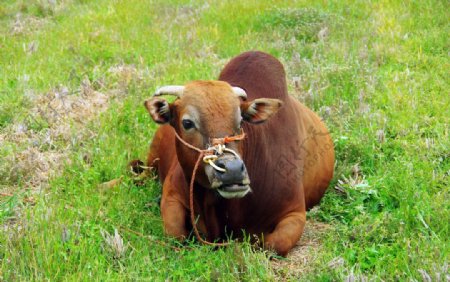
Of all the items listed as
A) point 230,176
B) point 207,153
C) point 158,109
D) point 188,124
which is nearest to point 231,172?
point 230,176

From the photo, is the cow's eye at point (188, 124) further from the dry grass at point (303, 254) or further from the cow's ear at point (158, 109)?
the dry grass at point (303, 254)

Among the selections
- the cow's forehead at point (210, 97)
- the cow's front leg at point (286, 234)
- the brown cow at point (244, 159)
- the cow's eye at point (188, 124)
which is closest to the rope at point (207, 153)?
the brown cow at point (244, 159)

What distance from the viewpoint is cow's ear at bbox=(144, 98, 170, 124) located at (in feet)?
17.4

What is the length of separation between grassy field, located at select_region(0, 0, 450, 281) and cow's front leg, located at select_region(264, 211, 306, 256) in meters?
0.12

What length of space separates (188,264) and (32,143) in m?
3.21

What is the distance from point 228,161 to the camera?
486cm

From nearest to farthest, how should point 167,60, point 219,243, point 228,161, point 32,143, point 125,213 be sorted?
1. point 228,161
2. point 219,243
3. point 125,213
4. point 32,143
5. point 167,60

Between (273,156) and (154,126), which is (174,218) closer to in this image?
(273,156)

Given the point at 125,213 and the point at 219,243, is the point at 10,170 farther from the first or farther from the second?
the point at 219,243

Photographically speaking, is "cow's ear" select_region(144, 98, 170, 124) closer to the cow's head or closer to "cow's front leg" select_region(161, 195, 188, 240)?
the cow's head

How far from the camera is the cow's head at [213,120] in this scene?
488 centimetres

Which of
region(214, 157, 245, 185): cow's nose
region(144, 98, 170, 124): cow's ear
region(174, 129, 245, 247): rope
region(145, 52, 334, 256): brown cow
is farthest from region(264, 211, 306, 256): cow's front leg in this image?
region(144, 98, 170, 124): cow's ear

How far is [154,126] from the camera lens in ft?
26.6

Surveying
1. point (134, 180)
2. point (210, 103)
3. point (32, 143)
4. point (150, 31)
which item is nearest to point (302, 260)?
point (210, 103)
